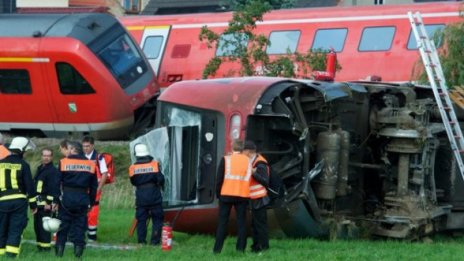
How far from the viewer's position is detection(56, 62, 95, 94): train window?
27078mm

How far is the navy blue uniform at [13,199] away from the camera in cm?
1509

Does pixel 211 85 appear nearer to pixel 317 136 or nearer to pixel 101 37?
pixel 317 136

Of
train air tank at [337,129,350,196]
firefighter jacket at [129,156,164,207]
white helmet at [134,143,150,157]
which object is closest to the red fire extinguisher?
firefighter jacket at [129,156,164,207]

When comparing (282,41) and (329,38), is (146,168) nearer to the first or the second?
(329,38)

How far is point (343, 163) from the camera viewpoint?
16375 mm

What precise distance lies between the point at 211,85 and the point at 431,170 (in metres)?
3.30

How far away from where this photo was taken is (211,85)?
16.7 meters

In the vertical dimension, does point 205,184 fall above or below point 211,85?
below

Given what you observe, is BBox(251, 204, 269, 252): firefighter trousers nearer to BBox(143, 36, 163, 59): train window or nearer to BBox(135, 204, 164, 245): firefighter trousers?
BBox(135, 204, 164, 245): firefighter trousers

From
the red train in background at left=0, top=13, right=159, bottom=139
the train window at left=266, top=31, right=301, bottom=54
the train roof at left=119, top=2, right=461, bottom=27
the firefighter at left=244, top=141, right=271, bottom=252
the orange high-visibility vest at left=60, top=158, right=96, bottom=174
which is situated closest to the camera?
the firefighter at left=244, top=141, right=271, bottom=252

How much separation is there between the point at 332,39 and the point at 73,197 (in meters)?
14.0

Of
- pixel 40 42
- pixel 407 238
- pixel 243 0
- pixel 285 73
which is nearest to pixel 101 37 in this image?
pixel 40 42

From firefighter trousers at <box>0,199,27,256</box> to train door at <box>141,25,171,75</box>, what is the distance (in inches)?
613

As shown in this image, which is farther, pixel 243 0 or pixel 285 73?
pixel 243 0
